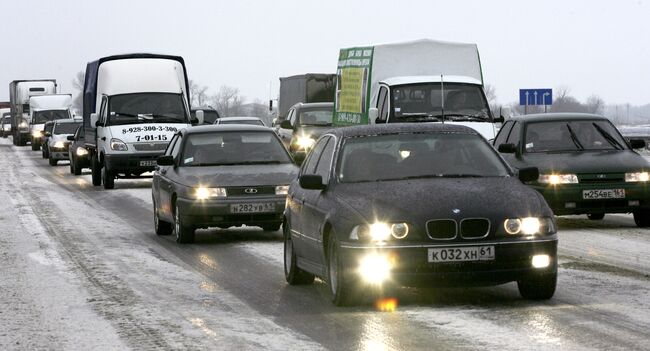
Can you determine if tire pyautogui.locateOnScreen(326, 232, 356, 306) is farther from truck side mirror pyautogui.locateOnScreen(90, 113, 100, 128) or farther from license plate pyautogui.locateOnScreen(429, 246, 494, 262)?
truck side mirror pyautogui.locateOnScreen(90, 113, 100, 128)

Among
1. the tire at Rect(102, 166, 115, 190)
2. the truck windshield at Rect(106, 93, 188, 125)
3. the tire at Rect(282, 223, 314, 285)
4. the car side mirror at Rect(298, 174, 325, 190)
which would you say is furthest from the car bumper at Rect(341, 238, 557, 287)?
the truck windshield at Rect(106, 93, 188, 125)

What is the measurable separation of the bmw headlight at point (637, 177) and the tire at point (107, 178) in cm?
1609

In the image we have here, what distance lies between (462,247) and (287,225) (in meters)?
2.73

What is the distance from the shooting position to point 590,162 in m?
18.4

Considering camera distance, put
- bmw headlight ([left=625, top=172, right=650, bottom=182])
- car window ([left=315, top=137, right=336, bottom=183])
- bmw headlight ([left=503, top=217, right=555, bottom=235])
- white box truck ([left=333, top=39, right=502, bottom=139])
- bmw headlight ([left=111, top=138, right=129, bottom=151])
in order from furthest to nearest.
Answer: bmw headlight ([left=111, top=138, right=129, bottom=151]) → white box truck ([left=333, top=39, right=502, bottom=139]) → bmw headlight ([left=625, top=172, right=650, bottom=182]) → car window ([left=315, top=137, right=336, bottom=183]) → bmw headlight ([left=503, top=217, right=555, bottom=235])

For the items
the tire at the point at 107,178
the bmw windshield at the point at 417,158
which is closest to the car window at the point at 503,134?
the bmw windshield at the point at 417,158

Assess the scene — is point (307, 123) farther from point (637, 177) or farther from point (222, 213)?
point (222, 213)

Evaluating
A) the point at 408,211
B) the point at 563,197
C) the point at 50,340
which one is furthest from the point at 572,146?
the point at 50,340

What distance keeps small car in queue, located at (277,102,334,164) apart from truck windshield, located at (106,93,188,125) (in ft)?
11.3

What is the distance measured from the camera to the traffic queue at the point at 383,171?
408 inches

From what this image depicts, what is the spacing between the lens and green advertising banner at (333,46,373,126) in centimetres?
2691

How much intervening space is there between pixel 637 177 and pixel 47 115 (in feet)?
177

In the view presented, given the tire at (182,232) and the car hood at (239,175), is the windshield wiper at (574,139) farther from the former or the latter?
the tire at (182,232)

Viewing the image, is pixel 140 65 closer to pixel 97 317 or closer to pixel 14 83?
pixel 97 317
